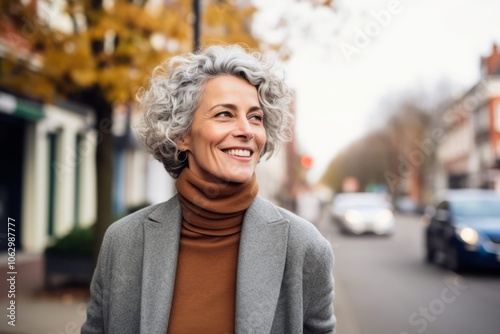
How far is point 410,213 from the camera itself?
53875 mm

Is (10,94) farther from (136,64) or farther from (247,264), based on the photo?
(247,264)

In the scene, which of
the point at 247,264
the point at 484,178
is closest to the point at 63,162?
the point at 247,264

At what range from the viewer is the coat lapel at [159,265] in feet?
6.04

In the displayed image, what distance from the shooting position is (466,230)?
1091 cm

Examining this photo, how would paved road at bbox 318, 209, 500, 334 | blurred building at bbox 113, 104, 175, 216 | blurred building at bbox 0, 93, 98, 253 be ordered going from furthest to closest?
1. blurred building at bbox 113, 104, 175, 216
2. blurred building at bbox 0, 93, 98, 253
3. paved road at bbox 318, 209, 500, 334

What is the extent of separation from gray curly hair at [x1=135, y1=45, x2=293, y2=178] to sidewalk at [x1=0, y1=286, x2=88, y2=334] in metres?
3.49

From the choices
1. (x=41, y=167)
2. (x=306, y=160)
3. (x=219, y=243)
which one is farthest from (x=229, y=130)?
(x=41, y=167)

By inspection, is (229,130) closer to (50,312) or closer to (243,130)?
(243,130)

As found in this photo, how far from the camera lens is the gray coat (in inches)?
72.4

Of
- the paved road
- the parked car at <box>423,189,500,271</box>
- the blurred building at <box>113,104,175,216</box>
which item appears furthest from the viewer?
the blurred building at <box>113,104,175,216</box>

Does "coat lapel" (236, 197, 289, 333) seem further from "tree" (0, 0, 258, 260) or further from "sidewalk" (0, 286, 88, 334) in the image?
"tree" (0, 0, 258, 260)

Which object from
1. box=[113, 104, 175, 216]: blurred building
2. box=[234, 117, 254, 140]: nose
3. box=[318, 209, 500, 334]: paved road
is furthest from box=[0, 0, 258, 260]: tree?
box=[113, 104, 175, 216]: blurred building

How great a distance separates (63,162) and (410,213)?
43126 millimetres

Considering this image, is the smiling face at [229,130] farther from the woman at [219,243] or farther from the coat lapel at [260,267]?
the coat lapel at [260,267]
